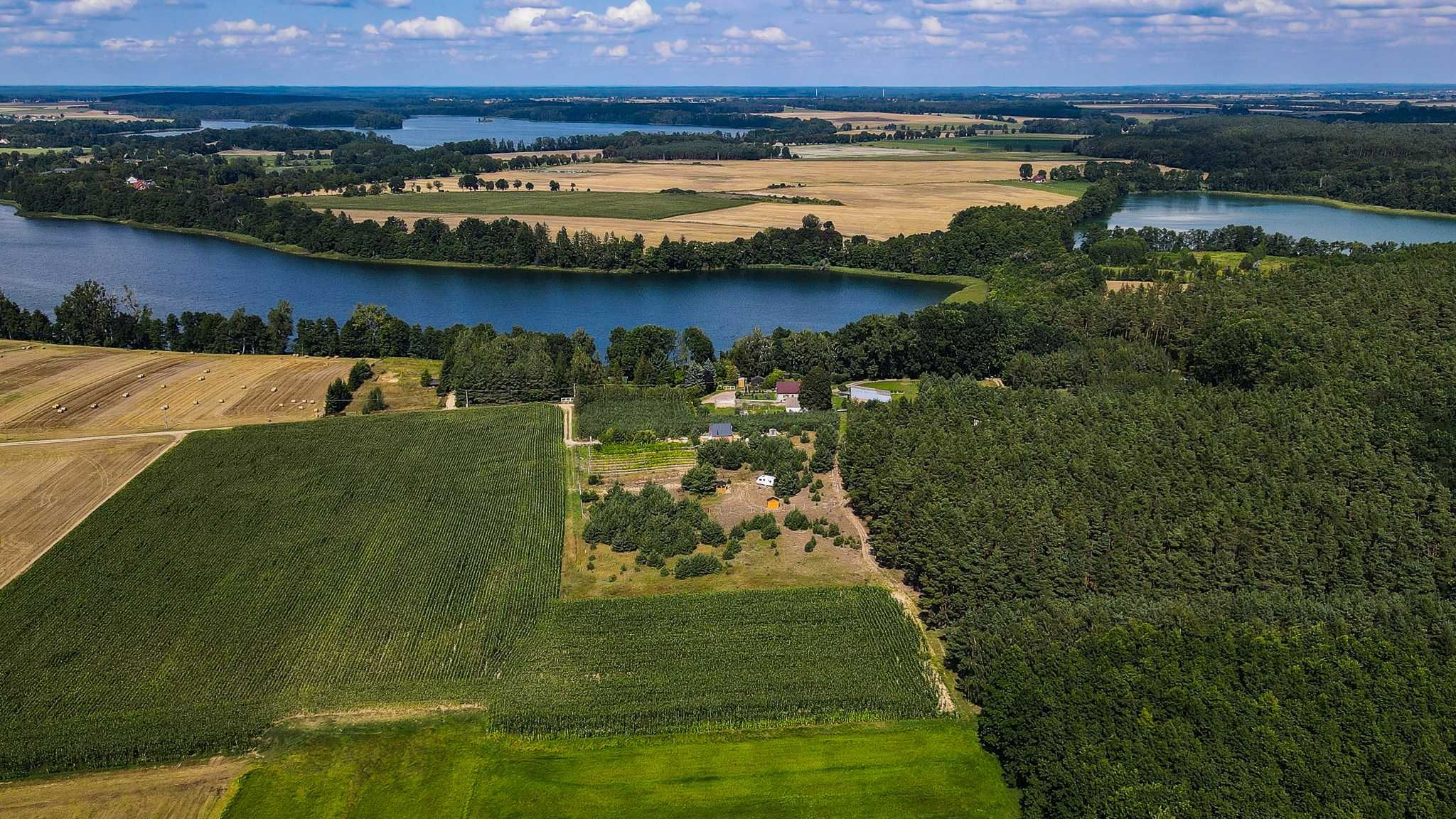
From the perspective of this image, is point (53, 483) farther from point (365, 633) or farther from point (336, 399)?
point (365, 633)

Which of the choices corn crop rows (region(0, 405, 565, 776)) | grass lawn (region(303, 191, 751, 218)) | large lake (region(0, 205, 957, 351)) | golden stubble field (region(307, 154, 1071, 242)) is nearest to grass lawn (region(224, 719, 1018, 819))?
corn crop rows (region(0, 405, 565, 776))

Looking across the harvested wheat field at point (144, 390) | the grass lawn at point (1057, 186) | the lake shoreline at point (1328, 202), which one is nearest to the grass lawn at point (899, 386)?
the harvested wheat field at point (144, 390)

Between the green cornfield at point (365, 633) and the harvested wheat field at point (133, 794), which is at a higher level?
the green cornfield at point (365, 633)

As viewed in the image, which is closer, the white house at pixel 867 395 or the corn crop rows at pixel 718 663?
the corn crop rows at pixel 718 663

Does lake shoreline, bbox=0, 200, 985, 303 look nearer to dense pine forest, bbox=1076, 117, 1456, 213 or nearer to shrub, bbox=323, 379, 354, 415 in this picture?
shrub, bbox=323, 379, 354, 415

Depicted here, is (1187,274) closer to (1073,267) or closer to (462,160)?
(1073,267)

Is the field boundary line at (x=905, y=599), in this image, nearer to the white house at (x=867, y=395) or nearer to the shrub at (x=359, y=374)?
the white house at (x=867, y=395)
